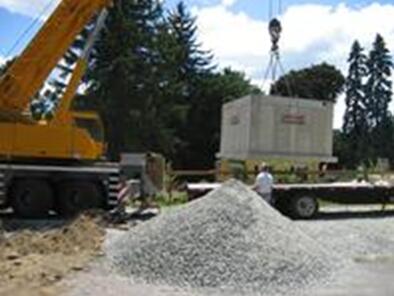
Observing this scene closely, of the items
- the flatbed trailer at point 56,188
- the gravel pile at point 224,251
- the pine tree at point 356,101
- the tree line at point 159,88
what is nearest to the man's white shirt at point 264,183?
the flatbed trailer at point 56,188

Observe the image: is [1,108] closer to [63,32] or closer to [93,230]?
[63,32]

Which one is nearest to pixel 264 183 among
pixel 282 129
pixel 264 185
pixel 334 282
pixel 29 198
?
pixel 264 185

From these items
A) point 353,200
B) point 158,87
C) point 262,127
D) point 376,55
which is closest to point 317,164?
point 262,127

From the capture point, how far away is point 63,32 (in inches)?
1059

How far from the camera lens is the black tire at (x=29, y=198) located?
1046 inches

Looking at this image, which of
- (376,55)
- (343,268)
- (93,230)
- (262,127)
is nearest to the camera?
(343,268)

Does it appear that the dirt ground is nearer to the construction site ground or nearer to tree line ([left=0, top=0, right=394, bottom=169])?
the construction site ground

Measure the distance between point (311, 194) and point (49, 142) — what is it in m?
7.79

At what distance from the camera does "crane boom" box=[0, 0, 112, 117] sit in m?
26.8

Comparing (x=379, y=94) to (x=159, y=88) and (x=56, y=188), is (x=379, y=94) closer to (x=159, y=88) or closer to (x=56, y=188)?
(x=159, y=88)

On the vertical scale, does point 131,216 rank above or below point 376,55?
below

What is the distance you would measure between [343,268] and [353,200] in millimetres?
11969

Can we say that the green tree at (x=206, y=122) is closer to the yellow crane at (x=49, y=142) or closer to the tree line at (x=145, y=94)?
the tree line at (x=145, y=94)

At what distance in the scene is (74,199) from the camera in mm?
27094
